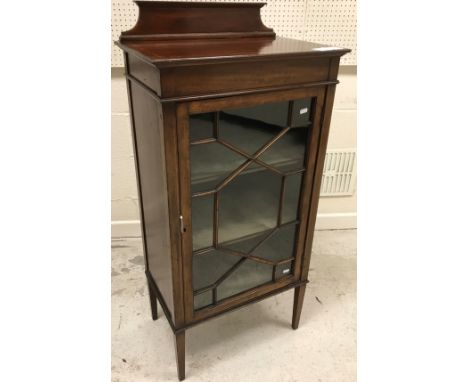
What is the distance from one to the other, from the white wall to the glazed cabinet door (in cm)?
76

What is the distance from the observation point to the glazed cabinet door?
39.0 inches

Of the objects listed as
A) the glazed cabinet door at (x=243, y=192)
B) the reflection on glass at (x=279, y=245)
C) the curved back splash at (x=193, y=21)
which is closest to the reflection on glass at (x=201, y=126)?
the glazed cabinet door at (x=243, y=192)

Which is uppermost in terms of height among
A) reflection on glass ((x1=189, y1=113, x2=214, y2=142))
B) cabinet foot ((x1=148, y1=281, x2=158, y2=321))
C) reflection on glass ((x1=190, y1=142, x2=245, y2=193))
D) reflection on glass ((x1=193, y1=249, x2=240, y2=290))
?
reflection on glass ((x1=189, y1=113, x2=214, y2=142))

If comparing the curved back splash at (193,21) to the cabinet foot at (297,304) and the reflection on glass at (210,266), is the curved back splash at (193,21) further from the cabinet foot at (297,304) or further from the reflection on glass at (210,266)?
the cabinet foot at (297,304)

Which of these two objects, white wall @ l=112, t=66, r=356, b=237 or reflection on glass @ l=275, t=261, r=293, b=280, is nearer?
reflection on glass @ l=275, t=261, r=293, b=280

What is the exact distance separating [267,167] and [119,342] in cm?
90

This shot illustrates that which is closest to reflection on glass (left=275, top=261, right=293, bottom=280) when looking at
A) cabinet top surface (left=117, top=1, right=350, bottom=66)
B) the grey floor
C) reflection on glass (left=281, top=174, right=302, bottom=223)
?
reflection on glass (left=281, top=174, right=302, bottom=223)

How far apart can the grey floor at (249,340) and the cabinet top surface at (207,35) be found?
3.34 feet

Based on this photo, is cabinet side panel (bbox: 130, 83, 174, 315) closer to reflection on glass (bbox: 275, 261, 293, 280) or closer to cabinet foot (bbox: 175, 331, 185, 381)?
cabinet foot (bbox: 175, 331, 185, 381)

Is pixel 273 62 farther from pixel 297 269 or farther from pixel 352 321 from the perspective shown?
pixel 352 321

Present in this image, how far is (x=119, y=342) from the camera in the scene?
1431 mm

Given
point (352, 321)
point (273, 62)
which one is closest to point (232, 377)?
point (352, 321)

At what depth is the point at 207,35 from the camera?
1149 millimetres

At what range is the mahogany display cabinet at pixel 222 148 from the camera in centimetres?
92
